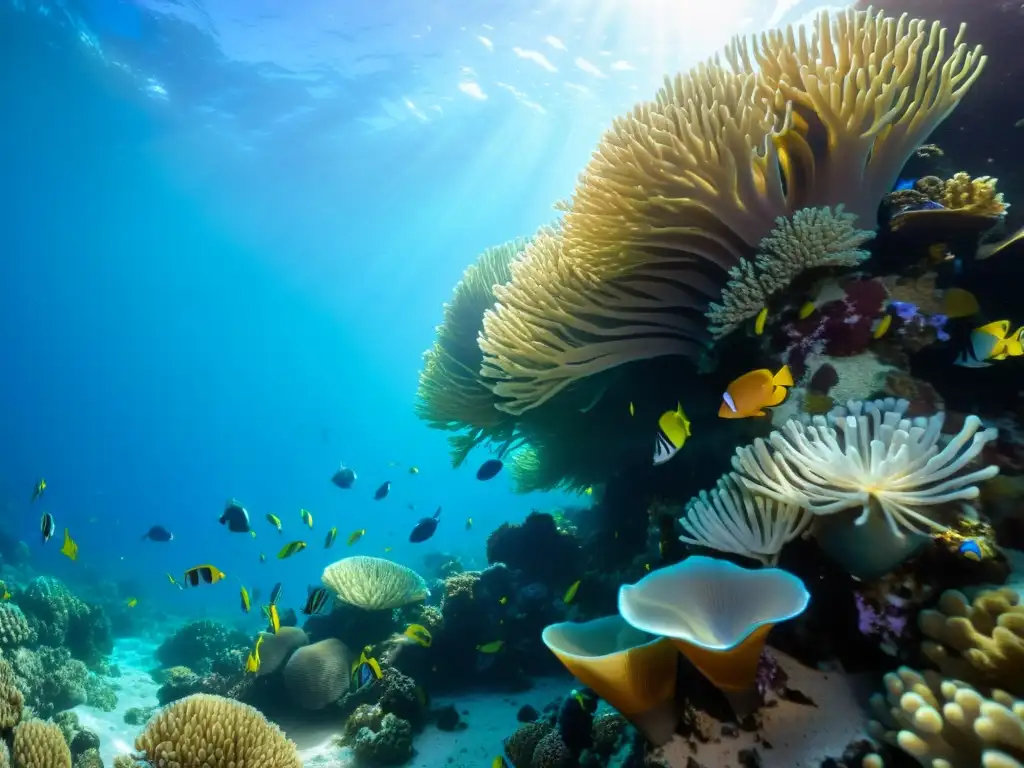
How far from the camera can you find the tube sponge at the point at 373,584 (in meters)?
7.10

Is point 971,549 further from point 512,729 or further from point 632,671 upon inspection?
point 512,729

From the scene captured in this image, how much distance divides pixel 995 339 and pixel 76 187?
50.1 meters

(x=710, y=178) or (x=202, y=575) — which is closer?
(x=710, y=178)

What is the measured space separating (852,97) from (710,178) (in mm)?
886

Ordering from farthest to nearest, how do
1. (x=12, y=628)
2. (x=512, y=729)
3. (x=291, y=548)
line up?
1. (x=12, y=628)
2. (x=291, y=548)
3. (x=512, y=729)

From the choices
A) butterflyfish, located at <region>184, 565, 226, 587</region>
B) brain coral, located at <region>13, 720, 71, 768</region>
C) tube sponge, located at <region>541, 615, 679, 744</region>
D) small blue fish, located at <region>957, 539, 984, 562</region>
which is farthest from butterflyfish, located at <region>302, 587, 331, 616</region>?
small blue fish, located at <region>957, 539, 984, 562</region>

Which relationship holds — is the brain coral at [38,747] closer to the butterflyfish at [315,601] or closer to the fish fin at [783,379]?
the butterflyfish at [315,601]

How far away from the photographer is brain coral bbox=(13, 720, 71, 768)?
3.54m

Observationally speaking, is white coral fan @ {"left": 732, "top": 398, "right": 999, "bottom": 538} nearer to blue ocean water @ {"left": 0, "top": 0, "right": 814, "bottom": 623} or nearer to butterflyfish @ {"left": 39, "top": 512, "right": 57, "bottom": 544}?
butterflyfish @ {"left": 39, "top": 512, "right": 57, "bottom": 544}

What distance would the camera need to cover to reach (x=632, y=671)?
2.30 meters

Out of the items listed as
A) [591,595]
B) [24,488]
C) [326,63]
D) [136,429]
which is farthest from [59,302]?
[591,595]

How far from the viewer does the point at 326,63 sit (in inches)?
985

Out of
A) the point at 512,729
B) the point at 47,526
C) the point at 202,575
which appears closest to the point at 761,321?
the point at 512,729

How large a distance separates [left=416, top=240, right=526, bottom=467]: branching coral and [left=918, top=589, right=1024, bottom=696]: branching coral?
392cm
